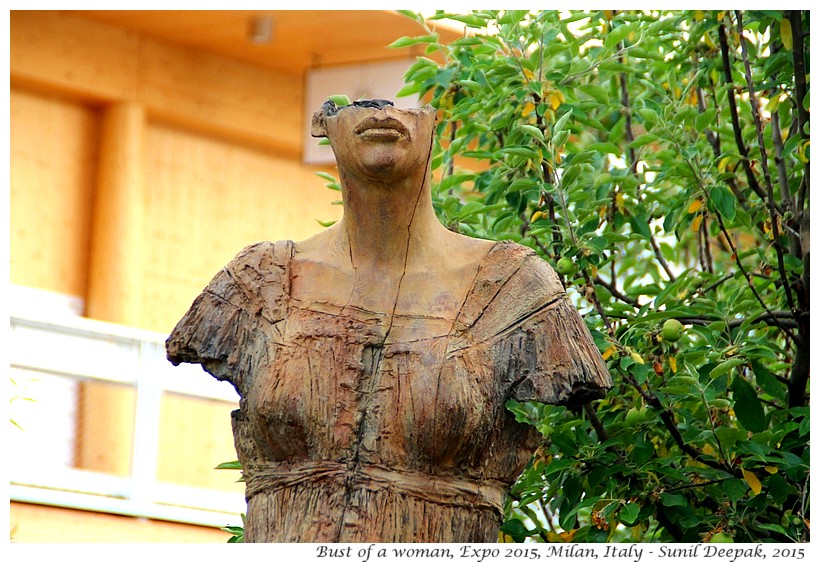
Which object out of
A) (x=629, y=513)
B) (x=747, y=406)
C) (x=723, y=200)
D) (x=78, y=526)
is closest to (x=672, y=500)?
(x=629, y=513)

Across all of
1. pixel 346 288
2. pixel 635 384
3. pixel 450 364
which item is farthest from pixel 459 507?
pixel 635 384

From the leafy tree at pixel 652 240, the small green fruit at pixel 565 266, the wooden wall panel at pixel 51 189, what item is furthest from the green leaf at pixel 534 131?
the wooden wall panel at pixel 51 189

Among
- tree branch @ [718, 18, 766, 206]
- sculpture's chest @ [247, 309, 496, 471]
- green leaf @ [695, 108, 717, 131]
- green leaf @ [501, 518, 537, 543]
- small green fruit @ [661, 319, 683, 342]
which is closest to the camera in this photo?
sculpture's chest @ [247, 309, 496, 471]

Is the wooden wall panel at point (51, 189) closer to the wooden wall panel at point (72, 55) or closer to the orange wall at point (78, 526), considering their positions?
the wooden wall panel at point (72, 55)

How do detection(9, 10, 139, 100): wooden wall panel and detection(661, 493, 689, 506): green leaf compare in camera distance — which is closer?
detection(661, 493, 689, 506): green leaf

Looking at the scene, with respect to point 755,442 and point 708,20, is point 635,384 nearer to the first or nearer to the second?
point 755,442

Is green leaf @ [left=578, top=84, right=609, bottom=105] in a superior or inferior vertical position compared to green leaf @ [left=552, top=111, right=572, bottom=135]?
superior

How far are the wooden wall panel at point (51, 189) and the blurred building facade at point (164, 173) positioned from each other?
1 centimetres

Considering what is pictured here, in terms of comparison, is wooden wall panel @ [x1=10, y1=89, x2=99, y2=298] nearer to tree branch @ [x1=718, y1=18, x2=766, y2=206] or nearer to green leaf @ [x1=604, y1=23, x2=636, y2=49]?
green leaf @ [x1=604, y1=23, x2=636, y2=49]

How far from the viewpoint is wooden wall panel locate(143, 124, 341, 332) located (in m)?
13.5

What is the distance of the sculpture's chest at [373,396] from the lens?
4.81 meters

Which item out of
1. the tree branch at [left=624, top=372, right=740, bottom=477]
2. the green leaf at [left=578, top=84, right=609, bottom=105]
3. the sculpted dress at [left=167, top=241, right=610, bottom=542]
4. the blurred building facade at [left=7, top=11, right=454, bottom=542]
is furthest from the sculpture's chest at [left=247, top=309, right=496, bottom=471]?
the blurred building facade at [left=7, top=11, right=454, bottom=542]

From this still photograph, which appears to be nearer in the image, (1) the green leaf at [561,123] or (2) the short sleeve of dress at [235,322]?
(2) the short sleeve of dress at [235,322]

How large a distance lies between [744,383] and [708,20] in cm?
140
